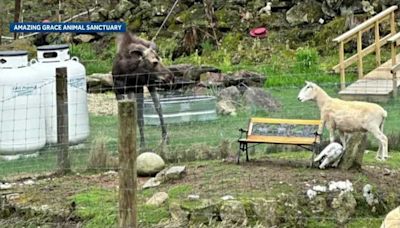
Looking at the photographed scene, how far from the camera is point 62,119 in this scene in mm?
8891

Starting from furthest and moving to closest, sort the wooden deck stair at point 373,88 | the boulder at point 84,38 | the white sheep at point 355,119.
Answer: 1. the boulder at point 84,38
2. the wooden deck stair at point 373,88
3. the white sheep at point 355,119

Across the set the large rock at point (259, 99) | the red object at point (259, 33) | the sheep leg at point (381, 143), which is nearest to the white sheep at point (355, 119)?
the sheep leg at point (381, 143)

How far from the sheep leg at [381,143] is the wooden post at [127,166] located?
12.4 feet

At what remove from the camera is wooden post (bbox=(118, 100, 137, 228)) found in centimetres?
537

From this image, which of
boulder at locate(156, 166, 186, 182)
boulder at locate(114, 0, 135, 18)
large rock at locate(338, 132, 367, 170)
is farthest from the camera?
boulder at locate(114, 0, 135, 18)

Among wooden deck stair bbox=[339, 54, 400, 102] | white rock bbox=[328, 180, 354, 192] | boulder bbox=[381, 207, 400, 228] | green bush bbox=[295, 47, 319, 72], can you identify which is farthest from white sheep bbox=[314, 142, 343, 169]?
green bush bbox=[295, 47, 319, 72]

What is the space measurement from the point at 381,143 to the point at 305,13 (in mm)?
11143

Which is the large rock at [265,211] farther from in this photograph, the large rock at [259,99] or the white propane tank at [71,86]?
the large rock at [259,99]

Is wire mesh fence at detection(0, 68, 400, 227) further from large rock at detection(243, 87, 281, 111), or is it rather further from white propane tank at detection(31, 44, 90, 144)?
large rock at detection(243, 87, 281, 111)

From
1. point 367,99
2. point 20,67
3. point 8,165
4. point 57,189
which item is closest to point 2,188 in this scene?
point 57,189

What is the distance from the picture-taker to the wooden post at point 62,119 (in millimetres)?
8711

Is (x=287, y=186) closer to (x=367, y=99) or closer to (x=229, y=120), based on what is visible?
(x=229, y=120)

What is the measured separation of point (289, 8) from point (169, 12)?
290 centimetres

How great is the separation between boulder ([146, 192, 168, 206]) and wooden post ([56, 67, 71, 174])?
1627 mm
